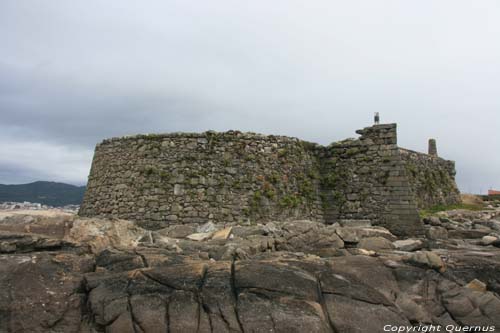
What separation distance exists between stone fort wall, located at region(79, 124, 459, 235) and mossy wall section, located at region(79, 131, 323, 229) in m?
0.04

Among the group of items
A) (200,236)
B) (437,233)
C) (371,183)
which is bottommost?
(200,236)

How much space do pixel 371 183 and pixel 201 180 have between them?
761 centimetres

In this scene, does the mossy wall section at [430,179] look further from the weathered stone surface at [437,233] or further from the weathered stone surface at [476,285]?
the weathered stone surface at [476,285]

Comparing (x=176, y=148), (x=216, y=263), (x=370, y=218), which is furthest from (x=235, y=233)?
(x=370, y=218)

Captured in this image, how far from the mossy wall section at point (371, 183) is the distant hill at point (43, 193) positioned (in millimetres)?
40545

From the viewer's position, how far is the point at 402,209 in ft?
52.7

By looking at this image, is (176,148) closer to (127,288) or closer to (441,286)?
(127,288)

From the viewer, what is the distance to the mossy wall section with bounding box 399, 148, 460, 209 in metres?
25.0

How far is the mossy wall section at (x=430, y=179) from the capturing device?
25.0 m

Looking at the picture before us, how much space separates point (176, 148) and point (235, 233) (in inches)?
218

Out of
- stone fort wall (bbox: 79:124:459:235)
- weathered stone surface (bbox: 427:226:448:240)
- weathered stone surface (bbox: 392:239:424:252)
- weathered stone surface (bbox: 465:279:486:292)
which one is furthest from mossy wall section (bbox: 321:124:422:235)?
weathered stone surface (bbox: 465:279:486:292)

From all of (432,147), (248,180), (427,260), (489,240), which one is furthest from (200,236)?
(432,147)

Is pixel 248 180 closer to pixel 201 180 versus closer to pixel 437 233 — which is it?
pixel 201 180

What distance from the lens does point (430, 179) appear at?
26.8m
